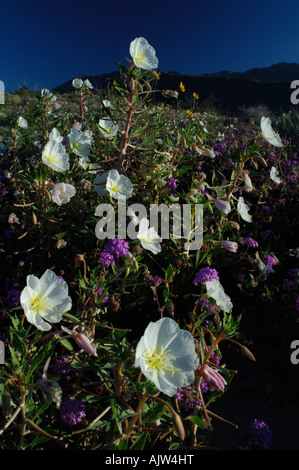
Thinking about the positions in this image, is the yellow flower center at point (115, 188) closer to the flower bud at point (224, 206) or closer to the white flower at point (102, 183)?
the white flower at point (102, 183)

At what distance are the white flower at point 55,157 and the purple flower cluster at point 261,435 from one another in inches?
66.6

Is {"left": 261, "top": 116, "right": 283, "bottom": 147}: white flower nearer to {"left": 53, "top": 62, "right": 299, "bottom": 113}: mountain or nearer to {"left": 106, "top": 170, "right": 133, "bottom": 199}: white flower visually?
{"left": 106, "top": 170, "right": 133, "bottom": 199}: white flower

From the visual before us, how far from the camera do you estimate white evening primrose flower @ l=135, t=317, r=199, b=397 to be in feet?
2.99

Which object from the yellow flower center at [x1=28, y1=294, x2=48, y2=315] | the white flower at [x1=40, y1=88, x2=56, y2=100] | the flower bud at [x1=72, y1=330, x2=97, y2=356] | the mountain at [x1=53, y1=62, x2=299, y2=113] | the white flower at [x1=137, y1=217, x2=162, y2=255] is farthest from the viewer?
the mountain at [x1=53, y1=62, x2=299, y2=113]

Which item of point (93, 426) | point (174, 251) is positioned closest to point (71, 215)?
point (174, 251)

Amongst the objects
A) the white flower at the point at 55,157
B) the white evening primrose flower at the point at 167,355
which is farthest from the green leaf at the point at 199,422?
the white flower at the point at 55,157

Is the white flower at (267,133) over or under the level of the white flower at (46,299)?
over

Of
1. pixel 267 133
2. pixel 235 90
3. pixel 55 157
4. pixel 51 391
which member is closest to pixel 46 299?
pixel 51 391

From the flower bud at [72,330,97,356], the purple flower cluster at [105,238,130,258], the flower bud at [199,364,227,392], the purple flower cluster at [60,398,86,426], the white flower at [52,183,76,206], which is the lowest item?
the purple flower cluster at [60,398,86,426]

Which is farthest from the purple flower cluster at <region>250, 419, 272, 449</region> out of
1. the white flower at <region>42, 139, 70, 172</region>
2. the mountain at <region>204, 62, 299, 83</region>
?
the mountain at <region>204, 62, 299, 83</region>

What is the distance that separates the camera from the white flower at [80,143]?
6.95ft

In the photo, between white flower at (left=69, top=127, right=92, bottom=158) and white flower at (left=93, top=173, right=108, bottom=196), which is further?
white flower at (left=69, top=127, right=92, bottom=158)

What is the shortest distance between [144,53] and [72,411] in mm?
1900
